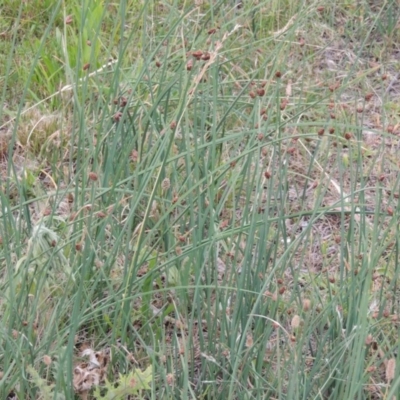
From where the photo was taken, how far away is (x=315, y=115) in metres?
A: 3.29

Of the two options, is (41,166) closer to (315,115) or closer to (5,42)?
(5,42)

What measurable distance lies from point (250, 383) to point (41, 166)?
117cm

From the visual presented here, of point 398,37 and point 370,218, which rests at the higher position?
point 398,37

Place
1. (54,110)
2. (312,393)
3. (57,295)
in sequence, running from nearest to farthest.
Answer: (312,393)
(57,295)
(54,110)

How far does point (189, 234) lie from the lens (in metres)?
2.28

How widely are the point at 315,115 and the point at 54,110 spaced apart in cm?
105

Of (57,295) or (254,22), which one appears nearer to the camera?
(57,295)

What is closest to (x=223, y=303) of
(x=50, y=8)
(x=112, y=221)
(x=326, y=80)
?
(x=112, y=221)

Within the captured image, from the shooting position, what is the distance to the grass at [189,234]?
1743mm

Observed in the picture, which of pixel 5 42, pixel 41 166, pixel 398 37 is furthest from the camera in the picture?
pixel 398 37

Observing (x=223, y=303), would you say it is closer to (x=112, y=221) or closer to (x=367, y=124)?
(x=112, y=221)

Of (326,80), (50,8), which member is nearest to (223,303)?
(326,80)

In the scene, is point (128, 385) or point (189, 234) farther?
point (189, 234)

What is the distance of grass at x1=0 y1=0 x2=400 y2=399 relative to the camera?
174cm
